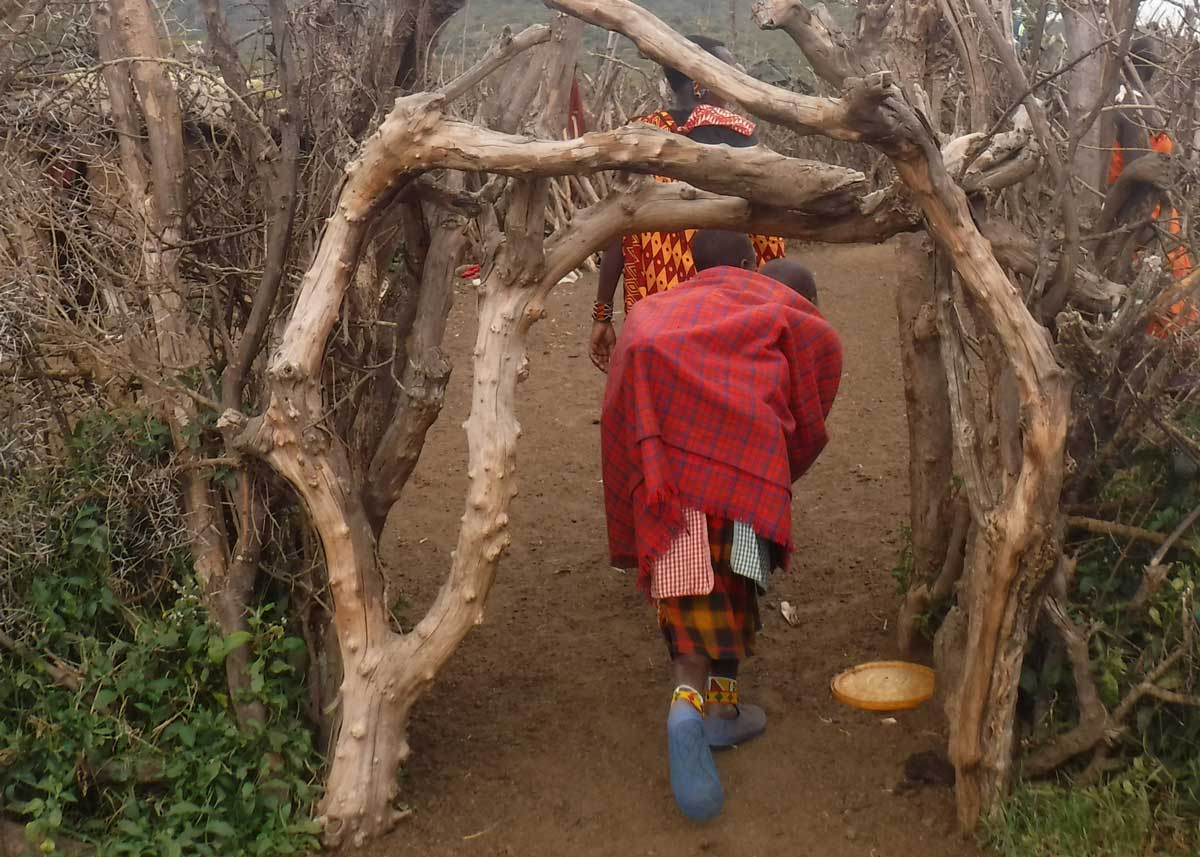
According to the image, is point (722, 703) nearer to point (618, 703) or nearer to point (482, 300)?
point (618, 703)

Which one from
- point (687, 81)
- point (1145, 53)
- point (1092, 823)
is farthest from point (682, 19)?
point (1092, 823)

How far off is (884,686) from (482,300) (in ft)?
5.37

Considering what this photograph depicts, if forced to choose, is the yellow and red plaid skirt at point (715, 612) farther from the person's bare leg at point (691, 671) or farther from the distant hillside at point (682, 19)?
the distant hillside at point (682, 19)

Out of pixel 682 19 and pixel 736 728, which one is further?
pixel 682 19

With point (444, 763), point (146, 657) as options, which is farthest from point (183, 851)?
point (444, 763)

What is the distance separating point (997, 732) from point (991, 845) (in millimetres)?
258

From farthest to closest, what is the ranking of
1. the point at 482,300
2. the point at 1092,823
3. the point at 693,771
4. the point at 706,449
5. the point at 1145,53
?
the point at 1145,53, the point at 482,300, the point at 706,449, the point at 693,771, the point at 1092,823

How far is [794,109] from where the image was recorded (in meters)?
2.76

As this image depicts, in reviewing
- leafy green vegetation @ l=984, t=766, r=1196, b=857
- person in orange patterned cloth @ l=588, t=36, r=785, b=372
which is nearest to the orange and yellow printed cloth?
person in orange patterned cloth @ l=588, t=36, r=785, b=372

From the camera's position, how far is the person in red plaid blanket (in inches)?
117

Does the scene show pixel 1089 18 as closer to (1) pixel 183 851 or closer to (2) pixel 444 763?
(2) pixel 444 763

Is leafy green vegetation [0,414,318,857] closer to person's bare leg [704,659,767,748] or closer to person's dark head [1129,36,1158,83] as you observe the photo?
person's bare leg [704,659,767,748]

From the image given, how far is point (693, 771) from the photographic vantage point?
9.47ft

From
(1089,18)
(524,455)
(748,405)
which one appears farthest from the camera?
(524,455)
